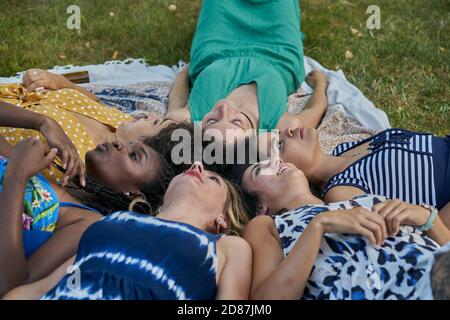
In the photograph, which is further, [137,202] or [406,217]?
[137,202]

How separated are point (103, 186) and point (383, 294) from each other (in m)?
1.49

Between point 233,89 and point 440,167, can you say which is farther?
point 233,89

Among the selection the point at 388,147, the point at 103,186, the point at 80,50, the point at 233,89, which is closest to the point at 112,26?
the point at 80,50

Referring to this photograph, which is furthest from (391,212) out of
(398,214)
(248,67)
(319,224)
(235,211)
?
(248,67)

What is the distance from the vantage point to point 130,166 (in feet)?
10.4

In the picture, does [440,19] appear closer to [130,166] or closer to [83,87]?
[83,87]

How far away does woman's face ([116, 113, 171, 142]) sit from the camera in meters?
3.70

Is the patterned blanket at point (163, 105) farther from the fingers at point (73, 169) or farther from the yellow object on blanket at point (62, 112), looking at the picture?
the fingers at point (73, 169)

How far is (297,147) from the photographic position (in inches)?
135

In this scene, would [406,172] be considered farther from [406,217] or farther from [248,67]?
[248,67]

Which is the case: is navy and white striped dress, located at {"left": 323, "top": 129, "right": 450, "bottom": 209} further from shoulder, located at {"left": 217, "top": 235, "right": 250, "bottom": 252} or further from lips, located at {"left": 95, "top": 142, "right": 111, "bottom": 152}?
lips, located at {"left": 95, "top": 142, "right": 111, "bottom": 152}

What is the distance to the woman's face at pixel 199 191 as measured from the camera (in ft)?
9.14

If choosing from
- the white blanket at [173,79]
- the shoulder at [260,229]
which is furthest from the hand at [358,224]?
the white blanket at [173,79]

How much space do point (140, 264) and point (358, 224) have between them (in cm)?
85
